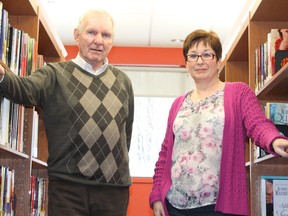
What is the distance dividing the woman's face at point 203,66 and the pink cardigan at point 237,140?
9 centimetres

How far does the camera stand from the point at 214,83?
2.13 meters

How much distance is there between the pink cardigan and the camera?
1.88 m

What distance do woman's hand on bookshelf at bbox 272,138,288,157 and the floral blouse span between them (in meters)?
0.27

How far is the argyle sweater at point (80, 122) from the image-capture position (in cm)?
201

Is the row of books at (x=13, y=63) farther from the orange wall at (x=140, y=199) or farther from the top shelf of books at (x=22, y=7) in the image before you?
the orange wall at (x=140, y=199)

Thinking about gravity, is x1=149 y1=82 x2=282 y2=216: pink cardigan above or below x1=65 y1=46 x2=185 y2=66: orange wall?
below

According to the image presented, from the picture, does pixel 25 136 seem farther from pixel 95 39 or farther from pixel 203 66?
pixel 203 66

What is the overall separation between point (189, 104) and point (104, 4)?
3.34 metres

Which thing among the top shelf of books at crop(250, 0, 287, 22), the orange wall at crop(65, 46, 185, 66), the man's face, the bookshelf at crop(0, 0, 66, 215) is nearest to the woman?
the man's face

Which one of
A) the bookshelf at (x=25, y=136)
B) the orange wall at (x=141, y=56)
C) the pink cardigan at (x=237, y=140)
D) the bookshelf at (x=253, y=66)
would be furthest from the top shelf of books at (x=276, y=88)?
the orange wall at (x=141, y=56)

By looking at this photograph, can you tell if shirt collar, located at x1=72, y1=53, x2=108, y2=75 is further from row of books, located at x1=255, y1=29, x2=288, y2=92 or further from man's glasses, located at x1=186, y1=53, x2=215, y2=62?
row of books, located at x1=255, y1=29, x2=288, y2=92

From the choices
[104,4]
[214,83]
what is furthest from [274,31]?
[104,4]

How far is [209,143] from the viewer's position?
1.95m

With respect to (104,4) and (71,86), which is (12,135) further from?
(104,4)
